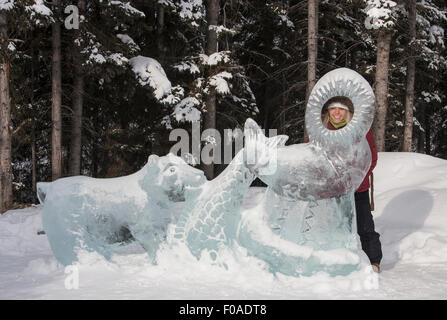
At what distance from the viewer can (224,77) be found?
33.6 feet

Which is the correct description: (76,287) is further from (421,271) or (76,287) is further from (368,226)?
(421,271)

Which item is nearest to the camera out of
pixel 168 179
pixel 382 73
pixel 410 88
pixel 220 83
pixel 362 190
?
pixel 168 179

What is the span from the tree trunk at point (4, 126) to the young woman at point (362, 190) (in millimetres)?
6510

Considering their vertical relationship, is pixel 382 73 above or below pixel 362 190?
above

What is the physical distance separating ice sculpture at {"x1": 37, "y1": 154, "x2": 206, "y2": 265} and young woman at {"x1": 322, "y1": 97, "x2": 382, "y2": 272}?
1.48 metres

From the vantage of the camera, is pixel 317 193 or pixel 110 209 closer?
pixel 317 193

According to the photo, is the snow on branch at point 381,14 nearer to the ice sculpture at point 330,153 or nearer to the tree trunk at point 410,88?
the tree trunk at point 410,88

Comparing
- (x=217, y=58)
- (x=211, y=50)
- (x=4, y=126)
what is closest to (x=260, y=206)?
(x=4, y=126)

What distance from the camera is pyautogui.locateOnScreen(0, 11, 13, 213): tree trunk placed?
7.40 metres

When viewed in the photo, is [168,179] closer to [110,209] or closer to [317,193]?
[110,209]

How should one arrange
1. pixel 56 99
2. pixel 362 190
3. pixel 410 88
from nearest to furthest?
pixel 362 190 → pixel 56 99 → pixel 410 88

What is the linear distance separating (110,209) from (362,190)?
8.34 feet

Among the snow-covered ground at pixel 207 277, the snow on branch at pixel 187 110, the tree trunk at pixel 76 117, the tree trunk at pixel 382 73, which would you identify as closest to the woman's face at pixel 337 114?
the snow-covered ground at pixel 207 277

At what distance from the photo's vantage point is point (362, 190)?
4.04 m
